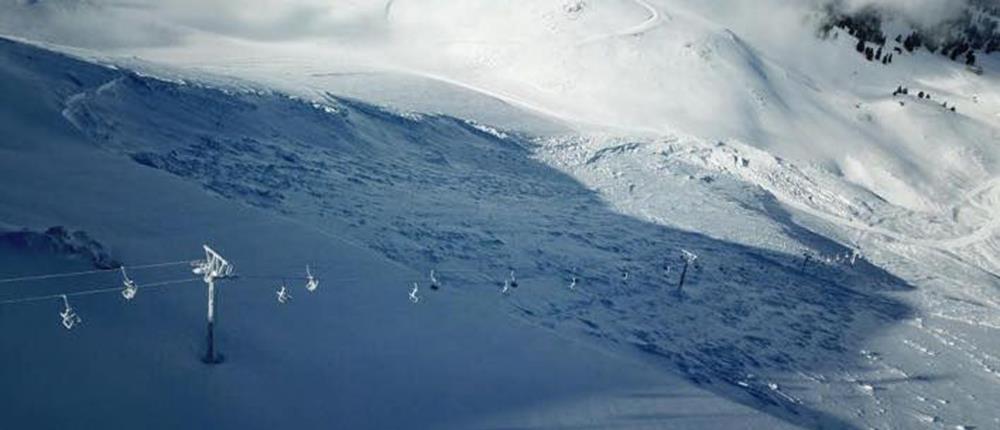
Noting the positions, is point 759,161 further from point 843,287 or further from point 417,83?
A: point 417,83

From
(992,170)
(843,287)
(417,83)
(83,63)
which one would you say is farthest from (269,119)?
(992,170)

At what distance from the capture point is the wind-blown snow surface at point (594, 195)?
1355 centimetres

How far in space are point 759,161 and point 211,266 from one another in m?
25.5

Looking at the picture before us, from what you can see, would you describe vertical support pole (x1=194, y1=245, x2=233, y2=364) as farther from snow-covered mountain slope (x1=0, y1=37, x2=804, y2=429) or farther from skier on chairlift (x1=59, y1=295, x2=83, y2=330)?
skier on chairlift (x1=59, y1=295, x2=83, y2=330)

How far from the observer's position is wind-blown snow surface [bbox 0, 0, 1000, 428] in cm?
1355

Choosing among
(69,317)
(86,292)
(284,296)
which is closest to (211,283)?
(69,317)

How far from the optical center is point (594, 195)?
2391 cm

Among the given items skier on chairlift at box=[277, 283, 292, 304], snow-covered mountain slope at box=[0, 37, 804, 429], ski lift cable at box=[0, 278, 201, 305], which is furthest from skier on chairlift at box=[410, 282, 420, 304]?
ski lift cable at box=[0, 278, 201, 305]

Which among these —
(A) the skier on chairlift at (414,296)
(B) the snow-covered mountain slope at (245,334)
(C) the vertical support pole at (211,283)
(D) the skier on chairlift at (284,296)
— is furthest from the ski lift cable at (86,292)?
(A) the skier on chairlift at (414,296)

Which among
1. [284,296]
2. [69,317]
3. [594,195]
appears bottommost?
[594,195]

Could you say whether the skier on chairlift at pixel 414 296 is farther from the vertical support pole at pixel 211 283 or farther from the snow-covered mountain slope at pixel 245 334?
the vertical support pole at pixel 211 283

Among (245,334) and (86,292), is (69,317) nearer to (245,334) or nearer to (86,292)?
(86,292)

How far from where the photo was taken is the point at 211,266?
27.8ft

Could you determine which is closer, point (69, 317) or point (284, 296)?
point (69, 317)
